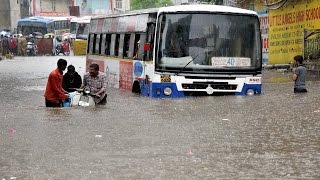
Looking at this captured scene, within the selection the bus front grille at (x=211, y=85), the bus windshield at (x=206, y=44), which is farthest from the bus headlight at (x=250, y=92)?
the bus windshield at (x=206, y=44)

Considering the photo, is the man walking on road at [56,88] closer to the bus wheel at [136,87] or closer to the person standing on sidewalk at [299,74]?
the bus wheel at [136,87]

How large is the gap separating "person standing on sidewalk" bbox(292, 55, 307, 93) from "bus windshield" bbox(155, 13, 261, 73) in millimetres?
948

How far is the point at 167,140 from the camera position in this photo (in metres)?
10.8

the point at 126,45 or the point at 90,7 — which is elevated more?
the point at 90,7

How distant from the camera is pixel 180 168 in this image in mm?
8477

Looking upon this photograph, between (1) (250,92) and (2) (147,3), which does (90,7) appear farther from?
(1) (250,92)

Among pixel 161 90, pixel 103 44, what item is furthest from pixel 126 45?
pixel 161 90

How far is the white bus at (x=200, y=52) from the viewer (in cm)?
1820

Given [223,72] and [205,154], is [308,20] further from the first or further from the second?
[205,154]

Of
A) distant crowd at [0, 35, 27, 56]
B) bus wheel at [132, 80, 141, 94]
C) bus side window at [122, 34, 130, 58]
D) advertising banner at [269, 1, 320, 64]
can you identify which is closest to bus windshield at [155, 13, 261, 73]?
bus wheel at [132, 80, 141, 94]

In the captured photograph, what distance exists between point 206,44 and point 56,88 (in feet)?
15.2

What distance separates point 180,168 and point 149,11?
11.3 meters

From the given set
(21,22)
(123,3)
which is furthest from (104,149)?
(123,3)

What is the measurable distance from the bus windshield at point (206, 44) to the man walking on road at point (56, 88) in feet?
11.1
